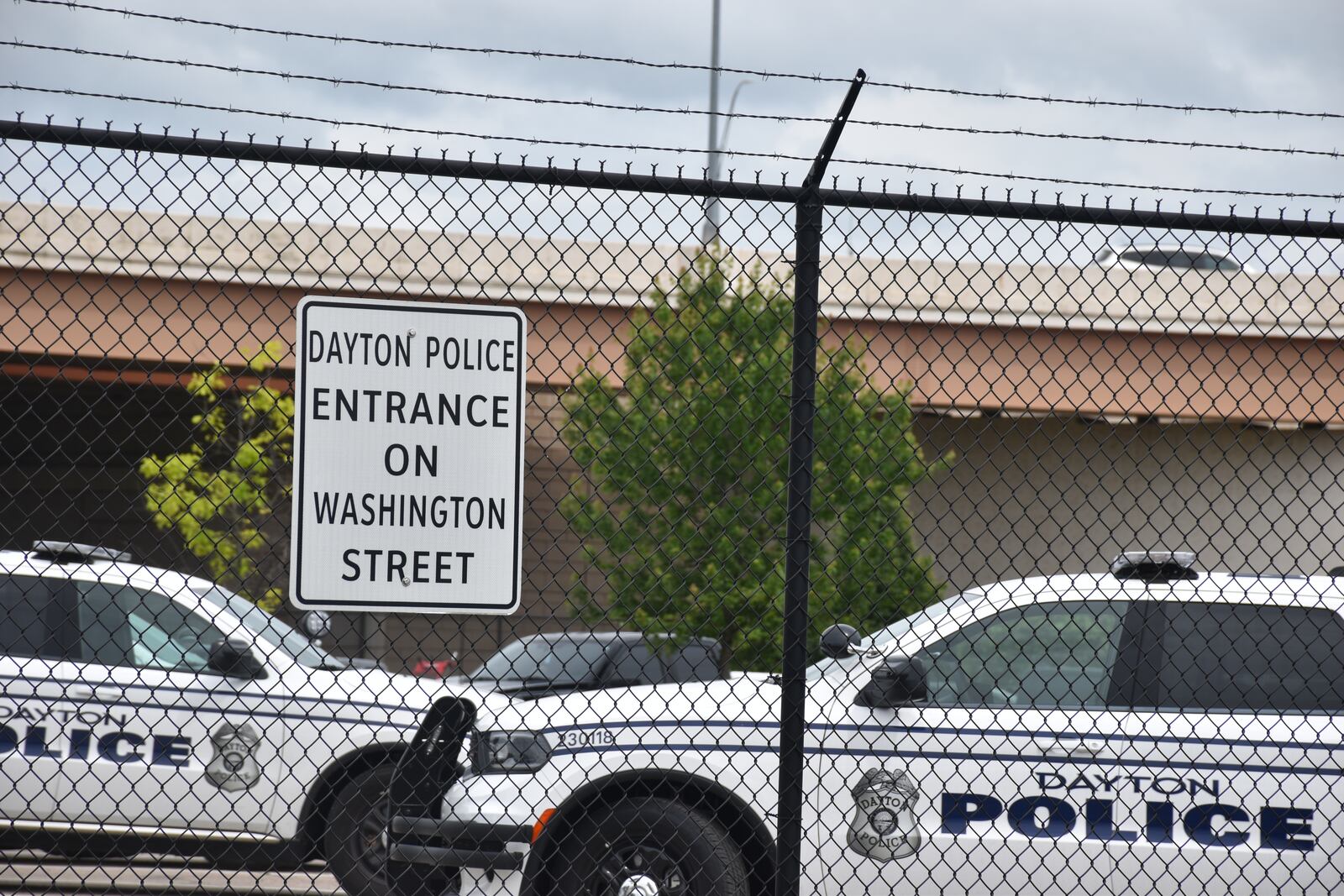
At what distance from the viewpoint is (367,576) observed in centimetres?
338

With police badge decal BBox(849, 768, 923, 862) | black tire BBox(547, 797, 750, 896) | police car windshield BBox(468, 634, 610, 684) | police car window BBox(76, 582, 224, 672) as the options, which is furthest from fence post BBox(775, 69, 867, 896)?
police car windshield BBox(468, 634, 610, 684)

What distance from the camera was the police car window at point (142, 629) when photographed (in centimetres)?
744

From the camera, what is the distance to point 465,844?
5574mm

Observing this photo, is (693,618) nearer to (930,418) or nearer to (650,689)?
(650,689)

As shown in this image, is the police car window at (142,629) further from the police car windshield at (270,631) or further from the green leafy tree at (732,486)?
the green leafy tree at (732,486)

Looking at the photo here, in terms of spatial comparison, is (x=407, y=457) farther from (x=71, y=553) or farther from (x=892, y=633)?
(x=71, y=553)

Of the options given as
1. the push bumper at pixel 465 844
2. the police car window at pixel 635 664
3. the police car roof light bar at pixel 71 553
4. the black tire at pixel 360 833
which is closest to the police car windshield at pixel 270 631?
the police car roof light bar at pixel 71 553

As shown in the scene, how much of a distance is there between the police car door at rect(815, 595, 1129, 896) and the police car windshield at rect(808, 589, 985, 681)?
9.8 inches

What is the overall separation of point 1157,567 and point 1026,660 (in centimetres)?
68

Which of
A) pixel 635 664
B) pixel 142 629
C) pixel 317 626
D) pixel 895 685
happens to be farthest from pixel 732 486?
pixel 895 685

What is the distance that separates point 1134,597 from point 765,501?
6.94m

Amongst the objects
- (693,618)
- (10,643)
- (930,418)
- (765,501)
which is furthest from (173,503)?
(930,418)

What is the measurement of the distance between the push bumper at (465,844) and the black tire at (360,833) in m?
1.09

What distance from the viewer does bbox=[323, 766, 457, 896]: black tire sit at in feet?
22.5
